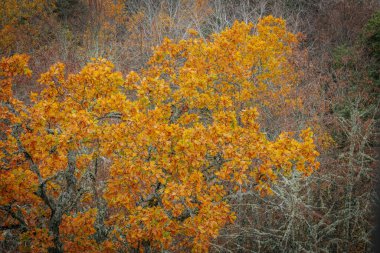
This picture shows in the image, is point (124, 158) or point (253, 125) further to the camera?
point (253, 125)

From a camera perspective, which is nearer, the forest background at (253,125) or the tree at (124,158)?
the tree at (124,158)

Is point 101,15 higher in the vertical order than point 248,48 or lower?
higher

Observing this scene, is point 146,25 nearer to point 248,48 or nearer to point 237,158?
point 248,48

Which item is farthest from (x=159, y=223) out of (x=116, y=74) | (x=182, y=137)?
(x=116, y=74)

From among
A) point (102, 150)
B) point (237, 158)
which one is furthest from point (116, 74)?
point (237, 158)

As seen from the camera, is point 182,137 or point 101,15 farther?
point 101,15

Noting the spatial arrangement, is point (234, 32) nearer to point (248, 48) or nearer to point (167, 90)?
point (248, 48)

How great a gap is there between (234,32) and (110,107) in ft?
17.0

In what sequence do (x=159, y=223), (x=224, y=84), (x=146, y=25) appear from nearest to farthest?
(x=159, y=223), (x=224, y=84), (x=146, y=25)

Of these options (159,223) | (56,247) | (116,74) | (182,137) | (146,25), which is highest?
(146,25)

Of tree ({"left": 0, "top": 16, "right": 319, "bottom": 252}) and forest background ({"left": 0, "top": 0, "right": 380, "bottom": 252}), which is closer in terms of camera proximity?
tree ({"left": 0, "top": 16, "right": 319, "bottom": 252})

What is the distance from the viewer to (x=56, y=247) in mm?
5691

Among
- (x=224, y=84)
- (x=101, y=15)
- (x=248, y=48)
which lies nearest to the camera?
(x=224, y=84)

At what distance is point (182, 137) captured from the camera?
523cm
